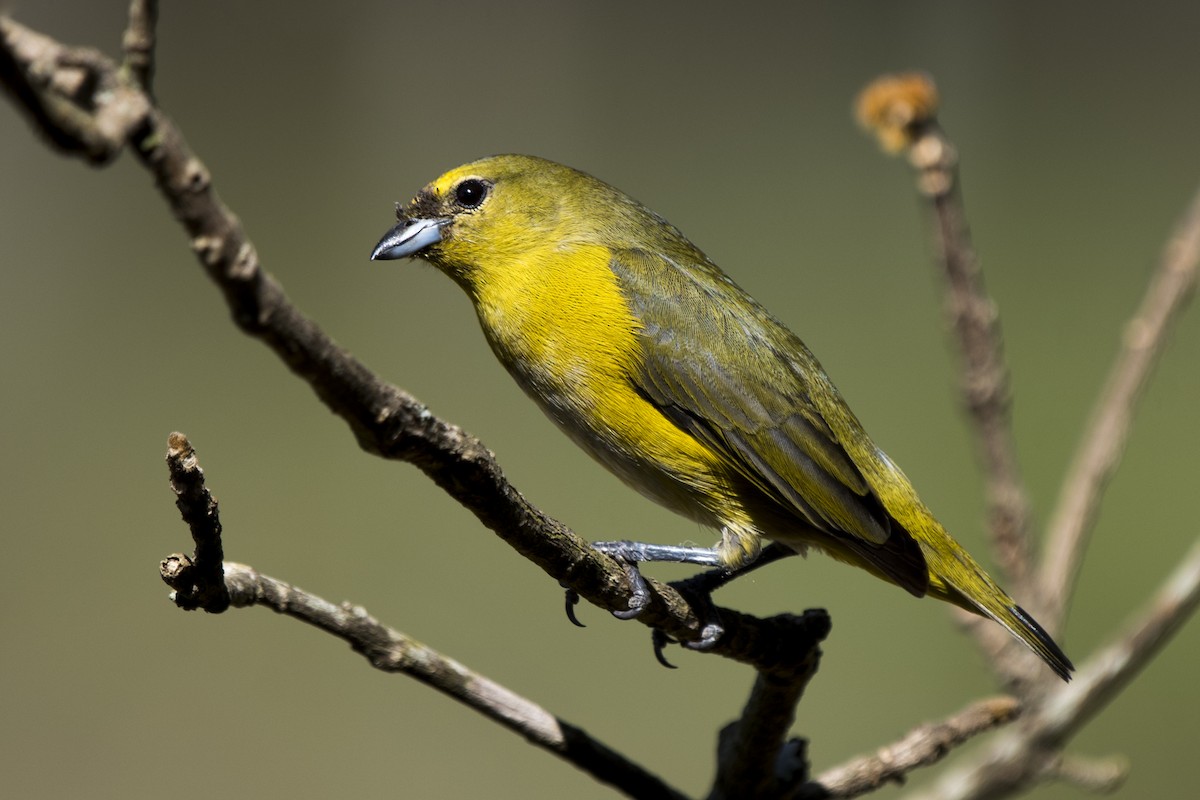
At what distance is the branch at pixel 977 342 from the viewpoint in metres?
2.70

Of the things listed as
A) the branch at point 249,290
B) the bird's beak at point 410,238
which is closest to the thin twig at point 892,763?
the branch at point 249,290

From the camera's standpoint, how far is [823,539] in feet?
8.30

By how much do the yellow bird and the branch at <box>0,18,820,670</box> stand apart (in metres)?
0.89

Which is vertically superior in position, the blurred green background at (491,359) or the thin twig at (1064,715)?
the blurred green background at (491,359)

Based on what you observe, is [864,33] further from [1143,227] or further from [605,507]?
[605,507]

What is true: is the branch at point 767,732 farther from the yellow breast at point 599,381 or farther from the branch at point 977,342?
→ the branch at point 977,342

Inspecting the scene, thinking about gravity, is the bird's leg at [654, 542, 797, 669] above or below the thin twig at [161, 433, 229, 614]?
above

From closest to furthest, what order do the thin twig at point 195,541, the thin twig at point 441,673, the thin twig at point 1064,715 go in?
the thin twig at point 195,541, the thin twig at point 441,673, the thin twig at point 1064,715

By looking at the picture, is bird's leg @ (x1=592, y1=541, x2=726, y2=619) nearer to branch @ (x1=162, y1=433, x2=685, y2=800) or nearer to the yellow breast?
the yellow breast

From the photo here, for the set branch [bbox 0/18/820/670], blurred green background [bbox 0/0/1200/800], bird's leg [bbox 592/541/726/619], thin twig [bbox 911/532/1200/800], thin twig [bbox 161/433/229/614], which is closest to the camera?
branch [bbox 0/18/820/670]

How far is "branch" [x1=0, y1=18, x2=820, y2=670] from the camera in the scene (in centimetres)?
89

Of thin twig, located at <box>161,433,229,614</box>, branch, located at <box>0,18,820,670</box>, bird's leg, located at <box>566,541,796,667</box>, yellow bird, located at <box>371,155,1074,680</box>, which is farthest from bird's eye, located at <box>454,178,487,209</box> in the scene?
thin twig, located at <box>161,433,229,614</box>

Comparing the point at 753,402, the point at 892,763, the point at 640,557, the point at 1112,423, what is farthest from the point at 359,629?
the point at 1112,423

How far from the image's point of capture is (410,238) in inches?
106
